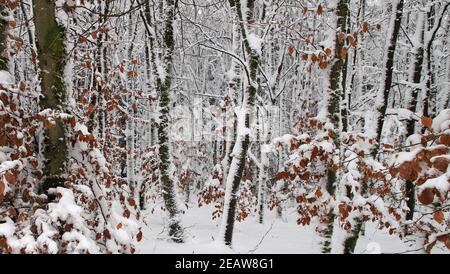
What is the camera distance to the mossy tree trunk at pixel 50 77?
4355mm

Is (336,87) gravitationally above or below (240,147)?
above

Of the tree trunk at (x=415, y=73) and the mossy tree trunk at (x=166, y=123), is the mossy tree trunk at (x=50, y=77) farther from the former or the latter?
the tree trunk at (x=415, y=73)

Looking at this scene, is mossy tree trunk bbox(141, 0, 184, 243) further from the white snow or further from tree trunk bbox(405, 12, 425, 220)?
tree trunk bbox(405, 12, 425, 220)

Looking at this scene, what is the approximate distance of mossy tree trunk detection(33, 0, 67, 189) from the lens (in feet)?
14.3

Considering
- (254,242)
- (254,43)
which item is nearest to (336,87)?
(254,43)

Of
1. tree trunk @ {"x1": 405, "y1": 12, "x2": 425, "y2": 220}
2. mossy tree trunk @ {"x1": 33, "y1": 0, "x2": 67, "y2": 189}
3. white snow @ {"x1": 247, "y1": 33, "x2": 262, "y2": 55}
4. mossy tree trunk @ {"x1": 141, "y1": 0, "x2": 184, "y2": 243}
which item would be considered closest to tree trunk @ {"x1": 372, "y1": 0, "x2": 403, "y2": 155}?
tree trunk @ {"x1": 405, "y1": 12, "x2": 425, "y2": 220}

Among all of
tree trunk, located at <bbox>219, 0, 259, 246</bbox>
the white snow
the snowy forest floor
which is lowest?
the snowy forest floor

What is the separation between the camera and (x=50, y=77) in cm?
438

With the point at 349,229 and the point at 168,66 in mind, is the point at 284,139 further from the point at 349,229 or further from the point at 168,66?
the point at 168,66

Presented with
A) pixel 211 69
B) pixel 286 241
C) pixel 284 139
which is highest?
pixel 211 69

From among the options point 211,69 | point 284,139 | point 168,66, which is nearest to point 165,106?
point 168,66

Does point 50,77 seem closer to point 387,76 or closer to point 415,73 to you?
point 387,76
